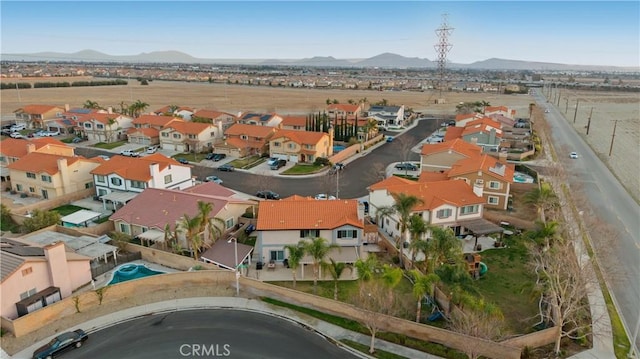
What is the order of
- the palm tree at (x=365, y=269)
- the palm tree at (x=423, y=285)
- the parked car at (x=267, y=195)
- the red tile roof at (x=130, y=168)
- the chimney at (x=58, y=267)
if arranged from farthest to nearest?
the parked car at (x=267, y=195), the red tile roof at (x=130, y=168), the chimney at (x=58, y=267), the palm tree at (x=365, y=269), the palm tree at (x=423, y=285)

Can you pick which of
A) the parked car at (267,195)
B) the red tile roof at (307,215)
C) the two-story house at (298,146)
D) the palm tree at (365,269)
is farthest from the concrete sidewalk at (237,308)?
the two-story house at (298,146)

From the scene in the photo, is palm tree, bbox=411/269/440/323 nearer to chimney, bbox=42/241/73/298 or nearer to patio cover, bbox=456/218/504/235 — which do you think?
patio cover, bbox=456/218/504/235

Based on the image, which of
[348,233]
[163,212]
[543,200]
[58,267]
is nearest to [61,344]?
[58,267]

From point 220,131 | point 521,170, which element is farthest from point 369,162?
point 220,131

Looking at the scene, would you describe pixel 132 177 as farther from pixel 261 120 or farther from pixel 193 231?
pixel 261 120

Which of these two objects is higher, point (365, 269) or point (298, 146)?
point (298, 146)

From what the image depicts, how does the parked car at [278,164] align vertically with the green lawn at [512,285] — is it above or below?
above

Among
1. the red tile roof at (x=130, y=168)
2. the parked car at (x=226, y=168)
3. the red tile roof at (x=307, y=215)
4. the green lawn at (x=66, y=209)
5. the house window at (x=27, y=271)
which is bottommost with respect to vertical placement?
the green lawn at (x=66, y=209)

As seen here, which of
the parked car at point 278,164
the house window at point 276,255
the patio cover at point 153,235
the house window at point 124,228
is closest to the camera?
the house window at point 276,255

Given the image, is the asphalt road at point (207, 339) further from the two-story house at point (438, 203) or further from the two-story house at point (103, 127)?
the two-story house at point (103, 127)
